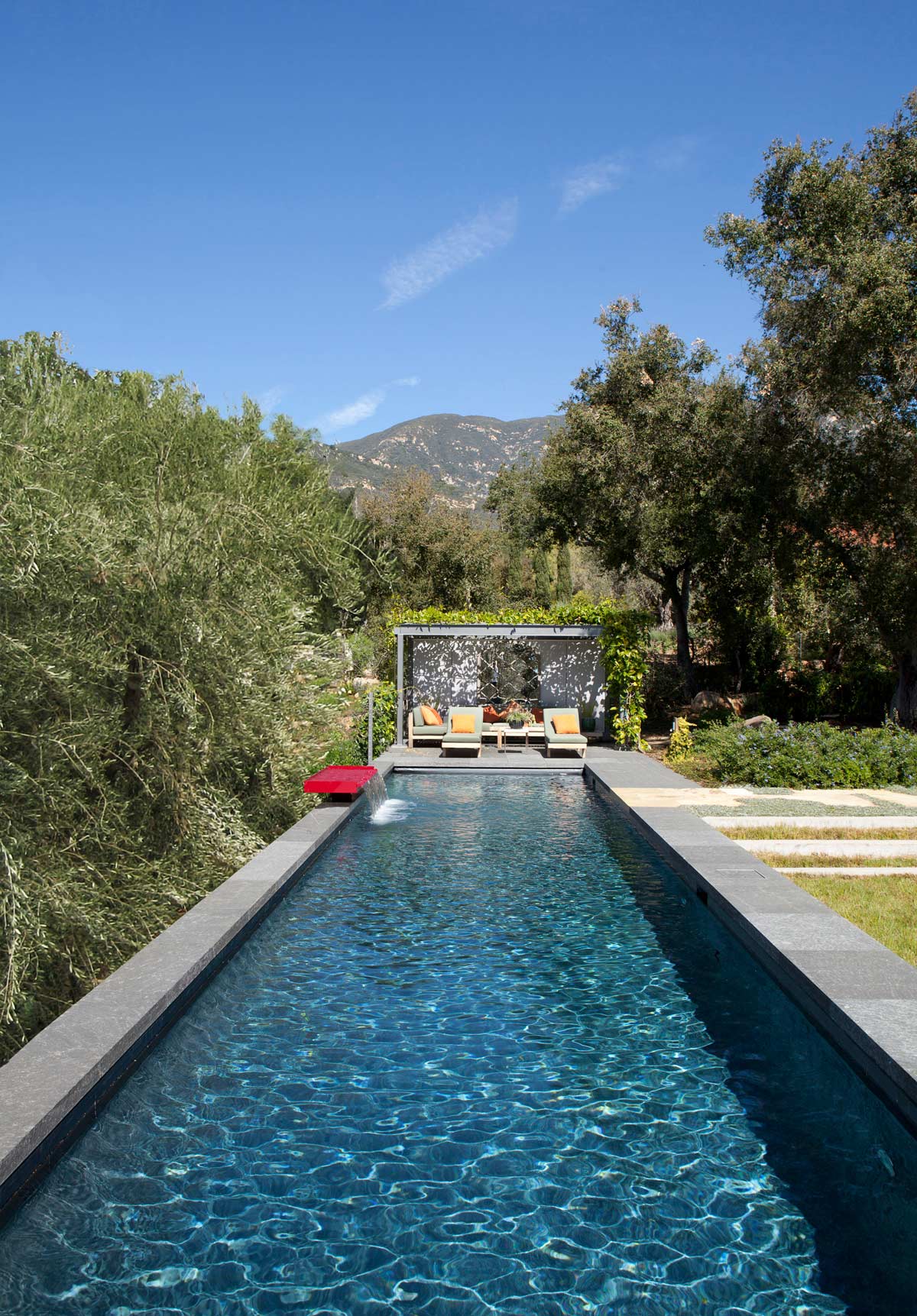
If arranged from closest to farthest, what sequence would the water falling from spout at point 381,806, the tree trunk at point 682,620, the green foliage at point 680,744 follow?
the water falling from spout at point 381,806 → the green foliage at point 680,744 → the tree trunk at point 682,620

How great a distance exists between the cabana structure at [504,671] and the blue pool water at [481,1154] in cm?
1320

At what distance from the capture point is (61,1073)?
3945 mm

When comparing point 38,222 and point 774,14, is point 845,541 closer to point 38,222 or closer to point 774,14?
point 774,14

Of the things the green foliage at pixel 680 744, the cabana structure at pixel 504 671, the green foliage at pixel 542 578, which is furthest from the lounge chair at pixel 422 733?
the green foliage at pixel 542 578

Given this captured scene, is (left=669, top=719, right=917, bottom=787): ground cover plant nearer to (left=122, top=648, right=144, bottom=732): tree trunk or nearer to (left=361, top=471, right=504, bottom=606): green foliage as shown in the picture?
(left=122, top=648, right=144, bottom=732): tree trunk

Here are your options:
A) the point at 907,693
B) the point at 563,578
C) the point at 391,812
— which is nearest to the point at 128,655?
the point at 391,812

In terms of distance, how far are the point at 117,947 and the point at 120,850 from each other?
0.76 metres

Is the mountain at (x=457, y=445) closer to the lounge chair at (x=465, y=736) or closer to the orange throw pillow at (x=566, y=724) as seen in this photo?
the lounge chair at (x=465, y=736)

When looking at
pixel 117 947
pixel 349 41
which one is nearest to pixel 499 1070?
pixel 117 947

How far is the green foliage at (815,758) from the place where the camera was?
42.0ft

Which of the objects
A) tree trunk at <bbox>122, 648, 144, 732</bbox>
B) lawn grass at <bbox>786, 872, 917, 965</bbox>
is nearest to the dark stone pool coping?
tree trunk at <bbox>122, 648, 144, 732</bbox>

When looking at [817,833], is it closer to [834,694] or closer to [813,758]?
[813,758]

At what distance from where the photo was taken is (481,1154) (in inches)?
156

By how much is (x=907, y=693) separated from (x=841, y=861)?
378 inches
